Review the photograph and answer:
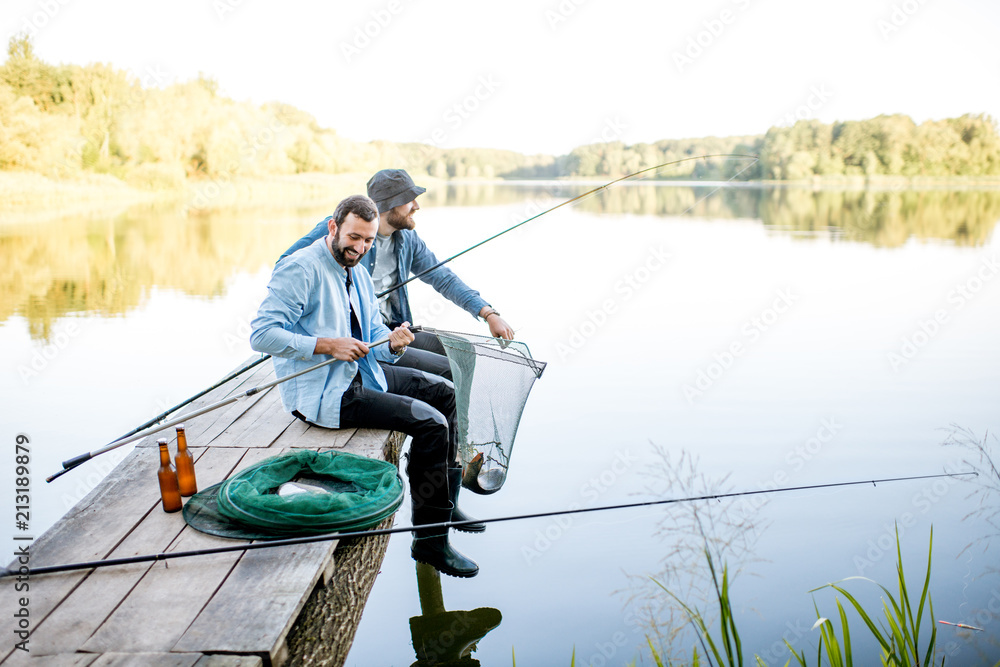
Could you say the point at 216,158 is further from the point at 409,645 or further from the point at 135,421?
the point at 409,645

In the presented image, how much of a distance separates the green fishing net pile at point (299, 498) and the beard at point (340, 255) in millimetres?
834

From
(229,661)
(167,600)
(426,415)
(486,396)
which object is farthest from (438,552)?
(229,661)

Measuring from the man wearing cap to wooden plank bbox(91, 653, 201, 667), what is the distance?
2106mm

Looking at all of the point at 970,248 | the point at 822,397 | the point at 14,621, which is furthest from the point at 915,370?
the point at 970,248

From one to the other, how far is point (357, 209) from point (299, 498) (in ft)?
4.13

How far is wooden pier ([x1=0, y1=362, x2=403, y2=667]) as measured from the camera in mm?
1924

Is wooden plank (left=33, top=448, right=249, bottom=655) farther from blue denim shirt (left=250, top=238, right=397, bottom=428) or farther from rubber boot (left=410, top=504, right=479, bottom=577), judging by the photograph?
rubber boot (left=410, top=504, right=479, bottom=577)

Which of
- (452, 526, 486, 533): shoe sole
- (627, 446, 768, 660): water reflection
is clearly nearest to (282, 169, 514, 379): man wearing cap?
(452, 526, 486, 533): shoe sole

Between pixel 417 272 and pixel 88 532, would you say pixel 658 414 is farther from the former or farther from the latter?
pixel 88 532

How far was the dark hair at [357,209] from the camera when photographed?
3.15 meters

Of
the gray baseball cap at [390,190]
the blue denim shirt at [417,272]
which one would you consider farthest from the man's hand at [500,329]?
the gray baseball cap at [390,190]

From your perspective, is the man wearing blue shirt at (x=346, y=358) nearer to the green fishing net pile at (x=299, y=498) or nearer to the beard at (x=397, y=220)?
the green fishing net pile at (x=299, y=498)

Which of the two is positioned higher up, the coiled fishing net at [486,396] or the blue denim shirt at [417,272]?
the blue denim shirt at [417,272]

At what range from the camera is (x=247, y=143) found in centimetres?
3600
